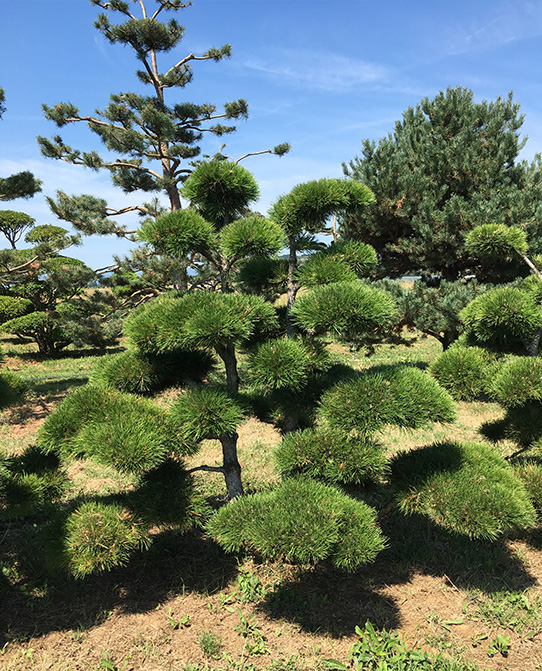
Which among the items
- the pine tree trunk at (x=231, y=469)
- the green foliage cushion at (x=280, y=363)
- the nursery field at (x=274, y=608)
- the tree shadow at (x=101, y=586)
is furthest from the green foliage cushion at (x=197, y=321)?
the tree shadow at (x=101, y=586)

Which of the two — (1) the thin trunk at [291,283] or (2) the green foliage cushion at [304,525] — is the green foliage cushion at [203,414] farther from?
(1) the thin trunk at [291,283]

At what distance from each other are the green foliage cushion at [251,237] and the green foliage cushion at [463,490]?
1804mm

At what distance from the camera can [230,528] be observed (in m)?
2.41

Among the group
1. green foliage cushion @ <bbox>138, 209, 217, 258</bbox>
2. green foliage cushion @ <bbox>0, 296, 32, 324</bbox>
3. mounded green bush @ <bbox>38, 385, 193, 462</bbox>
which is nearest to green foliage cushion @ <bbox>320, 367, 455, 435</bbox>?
mounded green bush @ <bbox>38, 385, 193, 462</bbox>

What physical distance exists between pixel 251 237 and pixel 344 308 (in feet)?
2.41

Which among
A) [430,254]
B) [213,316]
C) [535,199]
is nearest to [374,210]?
[430,254]

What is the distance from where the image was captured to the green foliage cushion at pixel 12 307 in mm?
13367

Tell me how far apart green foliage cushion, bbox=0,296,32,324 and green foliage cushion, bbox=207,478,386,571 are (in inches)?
531

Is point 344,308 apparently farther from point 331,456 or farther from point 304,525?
point 304,525

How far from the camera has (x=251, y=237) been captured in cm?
260

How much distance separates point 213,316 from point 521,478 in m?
2.77

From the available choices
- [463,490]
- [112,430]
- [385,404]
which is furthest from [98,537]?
[463,490]

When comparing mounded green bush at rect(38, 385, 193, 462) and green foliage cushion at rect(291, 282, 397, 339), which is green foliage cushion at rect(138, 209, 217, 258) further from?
mounded green bush at rect(38, 385, 193, 462)

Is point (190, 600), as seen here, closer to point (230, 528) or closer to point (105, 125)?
point (230, 528)
